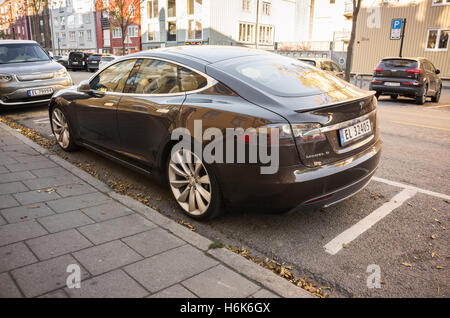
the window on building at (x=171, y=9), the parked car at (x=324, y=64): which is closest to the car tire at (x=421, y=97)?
the parked car at (x=324, y=64)

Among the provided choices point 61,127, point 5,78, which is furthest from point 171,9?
point 61,127

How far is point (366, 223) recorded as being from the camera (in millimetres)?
3586

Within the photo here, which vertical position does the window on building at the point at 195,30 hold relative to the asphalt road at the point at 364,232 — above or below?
above

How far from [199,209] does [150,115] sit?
3.54ft

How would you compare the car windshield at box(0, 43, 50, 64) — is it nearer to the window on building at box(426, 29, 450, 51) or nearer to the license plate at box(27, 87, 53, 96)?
the license plate at box(27, 87, 53, 96)

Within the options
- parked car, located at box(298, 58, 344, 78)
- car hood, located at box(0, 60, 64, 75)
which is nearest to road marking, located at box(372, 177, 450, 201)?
parked car, located at box(298, 58, 344, 78)

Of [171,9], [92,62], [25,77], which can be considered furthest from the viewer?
[171,9]

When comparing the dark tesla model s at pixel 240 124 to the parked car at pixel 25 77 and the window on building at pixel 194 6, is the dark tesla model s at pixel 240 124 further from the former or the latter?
the window on building at pixel 194 6

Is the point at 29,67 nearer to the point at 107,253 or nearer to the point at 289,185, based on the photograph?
the point at 107,253

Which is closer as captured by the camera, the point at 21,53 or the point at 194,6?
the point at 21,53

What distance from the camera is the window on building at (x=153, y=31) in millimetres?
48031

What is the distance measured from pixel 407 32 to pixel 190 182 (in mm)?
29172

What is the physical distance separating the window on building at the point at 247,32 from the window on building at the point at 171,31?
318 inches

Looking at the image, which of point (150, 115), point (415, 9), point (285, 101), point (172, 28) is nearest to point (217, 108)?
point (285, 101)
